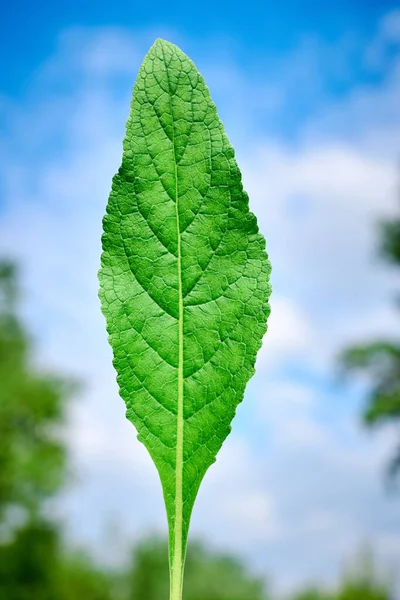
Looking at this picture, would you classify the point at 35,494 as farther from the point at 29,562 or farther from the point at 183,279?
the point at 183,279

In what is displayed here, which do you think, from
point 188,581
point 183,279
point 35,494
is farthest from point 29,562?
point 183,279

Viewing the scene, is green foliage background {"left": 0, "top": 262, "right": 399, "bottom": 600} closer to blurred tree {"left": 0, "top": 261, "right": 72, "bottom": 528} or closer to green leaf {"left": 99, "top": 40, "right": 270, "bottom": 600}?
blurred tree {"left": 0, "top": 261, "right": 72, "bottom": 528}

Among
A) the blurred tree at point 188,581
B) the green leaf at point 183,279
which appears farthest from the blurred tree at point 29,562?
the green leaf at point 183,279

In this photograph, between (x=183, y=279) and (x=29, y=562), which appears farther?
(x=29, y=562)

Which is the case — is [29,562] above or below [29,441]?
below

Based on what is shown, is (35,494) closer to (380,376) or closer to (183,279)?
(380,376)

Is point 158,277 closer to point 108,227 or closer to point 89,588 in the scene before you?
point 108,227

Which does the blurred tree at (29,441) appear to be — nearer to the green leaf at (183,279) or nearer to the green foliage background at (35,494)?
the green foliage background at (35,494)
